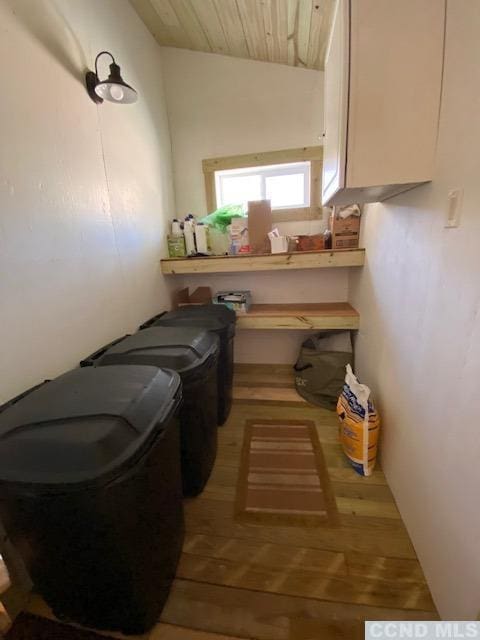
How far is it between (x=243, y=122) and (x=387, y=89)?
1643 mm

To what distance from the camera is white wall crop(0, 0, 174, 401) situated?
3.22ft

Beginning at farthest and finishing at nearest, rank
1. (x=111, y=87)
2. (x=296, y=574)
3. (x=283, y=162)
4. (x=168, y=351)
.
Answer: (x=283, y=162) < (x=111, y=87) < (x=168, y=351) < (x=296, y=574)

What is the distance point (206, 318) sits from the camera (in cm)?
171

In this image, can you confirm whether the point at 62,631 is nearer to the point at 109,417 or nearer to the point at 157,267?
the point at 109,417

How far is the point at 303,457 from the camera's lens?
1.55m

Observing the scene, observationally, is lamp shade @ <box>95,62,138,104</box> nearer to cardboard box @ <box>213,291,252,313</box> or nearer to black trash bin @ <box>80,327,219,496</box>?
black trash bin @ <box>80,327,219,496</box>

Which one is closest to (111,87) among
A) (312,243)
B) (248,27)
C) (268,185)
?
(248,27)

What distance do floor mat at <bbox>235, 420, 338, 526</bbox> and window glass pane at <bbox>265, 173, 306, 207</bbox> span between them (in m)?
1.85

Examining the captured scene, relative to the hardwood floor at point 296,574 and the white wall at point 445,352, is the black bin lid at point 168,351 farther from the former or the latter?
the white wall at point 445,352

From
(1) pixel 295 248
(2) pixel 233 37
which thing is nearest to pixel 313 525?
(1) pixel 295 248

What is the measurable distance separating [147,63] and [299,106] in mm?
1211

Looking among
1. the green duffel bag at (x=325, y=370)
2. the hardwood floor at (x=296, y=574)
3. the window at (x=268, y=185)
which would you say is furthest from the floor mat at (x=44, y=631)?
the window at (x=268, y=185)

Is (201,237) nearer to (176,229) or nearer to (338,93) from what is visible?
(176,229)

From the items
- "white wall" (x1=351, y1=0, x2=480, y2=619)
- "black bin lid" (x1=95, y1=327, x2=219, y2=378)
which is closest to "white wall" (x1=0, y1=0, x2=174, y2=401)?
"black bin lid" (x1=95, y1=327, x2=219, y2=378)
